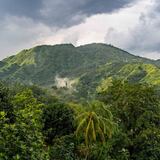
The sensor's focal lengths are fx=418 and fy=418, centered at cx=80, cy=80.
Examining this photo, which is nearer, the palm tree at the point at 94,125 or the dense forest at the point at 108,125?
the palm tree at the point at 94,125

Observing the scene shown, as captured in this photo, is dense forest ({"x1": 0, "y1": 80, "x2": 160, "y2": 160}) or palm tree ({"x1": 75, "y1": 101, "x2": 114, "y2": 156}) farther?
dense forest ({"x1": 0, "y1": 80, "x2": 160, "y2": 160})

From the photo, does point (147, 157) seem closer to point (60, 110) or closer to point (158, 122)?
point (158, 122)

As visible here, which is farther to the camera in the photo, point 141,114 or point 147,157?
point 141,114

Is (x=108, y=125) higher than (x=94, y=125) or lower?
lower

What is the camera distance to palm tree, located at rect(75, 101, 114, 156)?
57.7 m

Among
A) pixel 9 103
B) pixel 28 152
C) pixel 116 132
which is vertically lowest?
pixel 116 132

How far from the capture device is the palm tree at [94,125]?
57741 mm

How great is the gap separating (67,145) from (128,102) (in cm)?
1315

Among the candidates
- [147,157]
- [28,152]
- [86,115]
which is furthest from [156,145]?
[28,152]

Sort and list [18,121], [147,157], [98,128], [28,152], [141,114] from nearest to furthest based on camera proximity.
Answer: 1. [28,152]
2. [18,121]
3. [98,128]
4. [147,157]
5. [141,114]

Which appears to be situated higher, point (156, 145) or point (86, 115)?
point (86, 115)

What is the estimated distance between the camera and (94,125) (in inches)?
2280

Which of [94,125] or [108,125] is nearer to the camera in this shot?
[94,125]

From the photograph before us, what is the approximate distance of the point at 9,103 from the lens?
3628 cm
